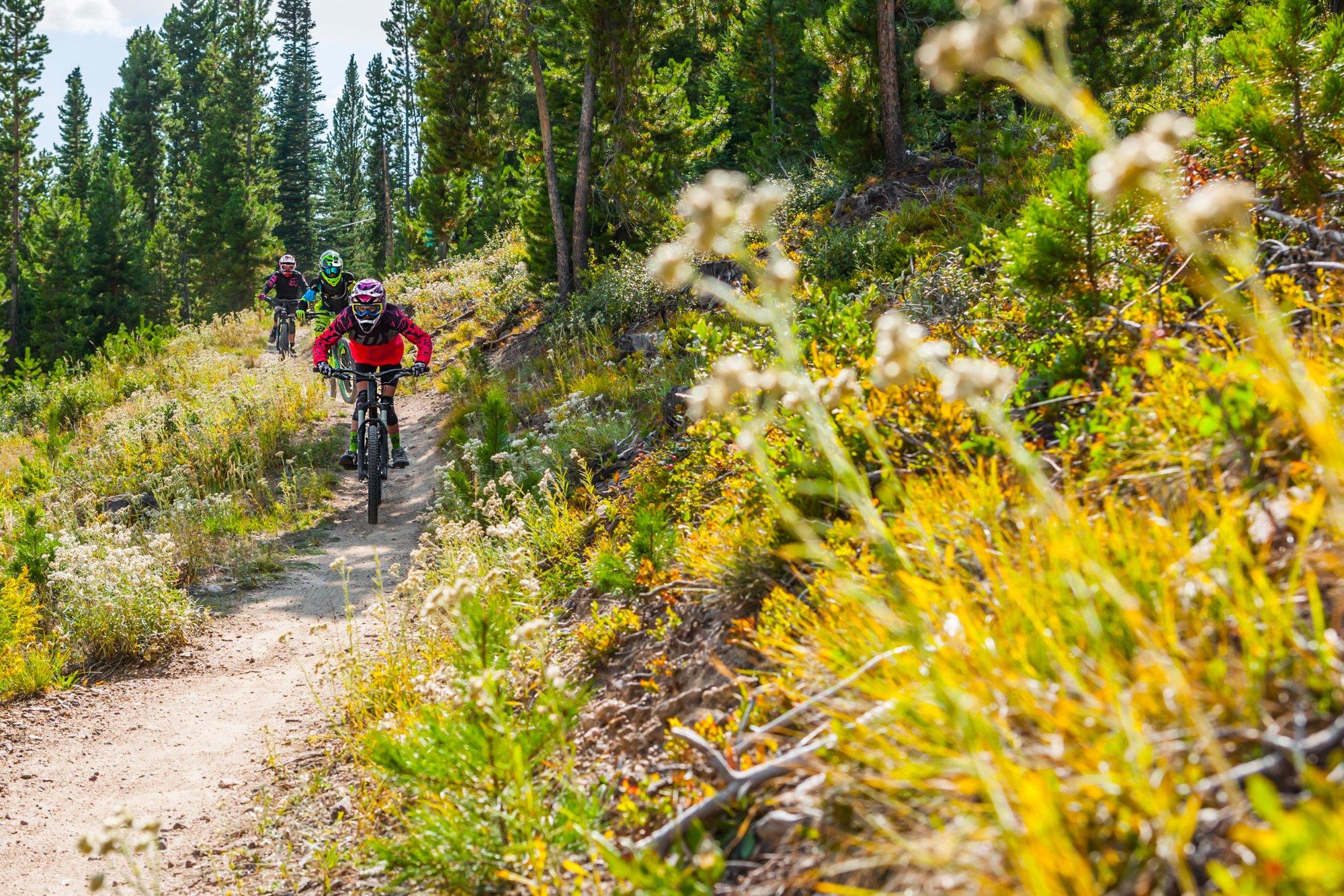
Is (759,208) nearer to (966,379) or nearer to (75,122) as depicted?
(966,379)

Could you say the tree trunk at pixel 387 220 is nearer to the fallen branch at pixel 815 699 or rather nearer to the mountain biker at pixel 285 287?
the mountain biker at pixel 285 287

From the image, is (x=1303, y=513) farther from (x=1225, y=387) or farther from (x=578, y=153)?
(x=578, y=153)

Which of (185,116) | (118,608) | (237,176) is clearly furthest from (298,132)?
(118,608)

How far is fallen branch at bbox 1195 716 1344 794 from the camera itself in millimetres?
1436

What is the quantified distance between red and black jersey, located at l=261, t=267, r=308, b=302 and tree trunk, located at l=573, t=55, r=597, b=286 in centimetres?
619

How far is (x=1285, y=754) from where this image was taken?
1.47 meters

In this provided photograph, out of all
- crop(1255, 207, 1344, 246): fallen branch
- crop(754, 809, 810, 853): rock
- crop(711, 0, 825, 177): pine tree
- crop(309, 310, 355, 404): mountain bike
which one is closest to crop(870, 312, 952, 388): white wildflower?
crop(754, 809, 810, 853): rock

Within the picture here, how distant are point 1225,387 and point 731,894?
1.82m

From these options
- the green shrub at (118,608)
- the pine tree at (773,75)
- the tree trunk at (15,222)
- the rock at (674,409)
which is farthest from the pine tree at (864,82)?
the tree trunk at (15,222)

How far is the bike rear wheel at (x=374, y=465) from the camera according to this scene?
9406 mm

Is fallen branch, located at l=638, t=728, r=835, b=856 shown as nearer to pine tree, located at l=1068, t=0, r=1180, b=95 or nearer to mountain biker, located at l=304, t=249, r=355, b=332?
pine tree, located at l=1068, t=0, r=1180, b=95

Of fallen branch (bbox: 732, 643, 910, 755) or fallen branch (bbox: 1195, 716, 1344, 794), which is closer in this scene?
fallen branch (bbox: 1195, 716, 1344, 794)

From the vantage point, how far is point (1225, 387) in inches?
92.3

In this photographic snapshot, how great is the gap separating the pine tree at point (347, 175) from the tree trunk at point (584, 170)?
51.6 meters
